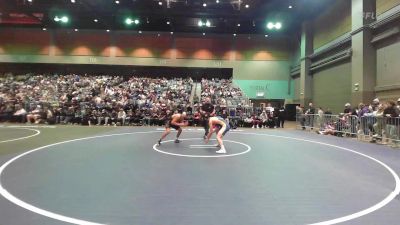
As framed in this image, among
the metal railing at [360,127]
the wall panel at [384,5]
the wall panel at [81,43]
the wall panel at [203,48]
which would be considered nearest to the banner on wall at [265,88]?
the wall panel at [203,48]

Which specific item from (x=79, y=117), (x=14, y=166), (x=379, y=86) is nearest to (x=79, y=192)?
(x=14, y=166)

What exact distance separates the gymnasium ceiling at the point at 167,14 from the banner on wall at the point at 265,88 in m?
4.87

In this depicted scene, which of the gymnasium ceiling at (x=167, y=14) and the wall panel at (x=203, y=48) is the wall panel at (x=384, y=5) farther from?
the wall panel at (x=203, y=48)

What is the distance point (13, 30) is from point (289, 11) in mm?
26620

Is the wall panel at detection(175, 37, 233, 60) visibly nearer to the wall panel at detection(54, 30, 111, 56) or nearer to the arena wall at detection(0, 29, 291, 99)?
the arena wall at detection(0, 29, 291, 99)

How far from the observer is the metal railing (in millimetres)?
12297

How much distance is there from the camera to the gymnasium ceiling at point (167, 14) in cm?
2608

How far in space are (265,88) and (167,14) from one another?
12414 millimetres

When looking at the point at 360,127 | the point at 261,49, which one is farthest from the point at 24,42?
the point at 360,127

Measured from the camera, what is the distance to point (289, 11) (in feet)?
88.1

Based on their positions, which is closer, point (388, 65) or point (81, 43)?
point (388, 65)

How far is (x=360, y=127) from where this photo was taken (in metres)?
14.3

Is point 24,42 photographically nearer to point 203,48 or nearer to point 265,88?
point 203,48

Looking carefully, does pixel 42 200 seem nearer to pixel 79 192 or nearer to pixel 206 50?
pixel 79 192
